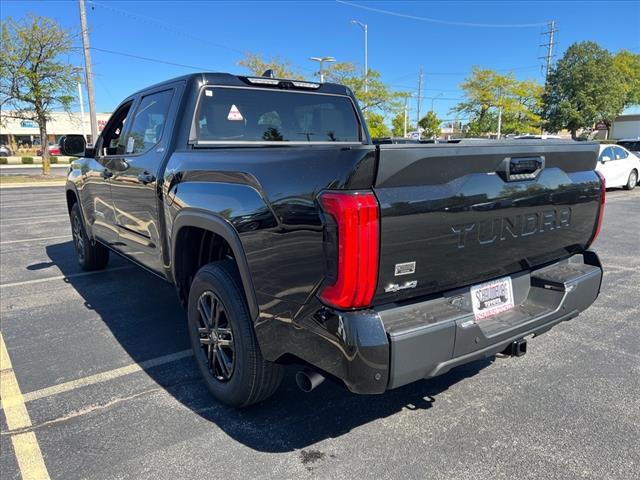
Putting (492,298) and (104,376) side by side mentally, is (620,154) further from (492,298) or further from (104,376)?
(104,376)

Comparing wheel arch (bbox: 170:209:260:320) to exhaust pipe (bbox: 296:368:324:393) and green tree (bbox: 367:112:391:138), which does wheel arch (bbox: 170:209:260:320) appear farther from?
green tree (bbox: 367:112:391:138)

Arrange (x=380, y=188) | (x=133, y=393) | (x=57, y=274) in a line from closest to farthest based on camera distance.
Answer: (x=380, y=188)
(x=133, y=393)
(x=57, y=274)

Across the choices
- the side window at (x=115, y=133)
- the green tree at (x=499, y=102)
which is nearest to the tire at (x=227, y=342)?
the side window at (x=115, y=133)

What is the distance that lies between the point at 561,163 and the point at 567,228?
40cm

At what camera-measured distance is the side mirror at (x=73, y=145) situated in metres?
5.09

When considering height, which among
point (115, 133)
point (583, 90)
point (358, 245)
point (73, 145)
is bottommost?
point (358, 245)

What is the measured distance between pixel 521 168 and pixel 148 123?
3000 mm

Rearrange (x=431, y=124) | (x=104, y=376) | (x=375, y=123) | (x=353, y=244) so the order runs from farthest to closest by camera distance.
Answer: (x=431, y=124), (x=375, y=123), (x=104, y=376), (x=353, y=244)

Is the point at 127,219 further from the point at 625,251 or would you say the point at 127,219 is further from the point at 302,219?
the point at 625,251

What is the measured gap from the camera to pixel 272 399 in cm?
302

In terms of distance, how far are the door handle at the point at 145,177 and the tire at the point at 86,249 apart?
2438 mm

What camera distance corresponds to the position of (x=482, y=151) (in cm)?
223

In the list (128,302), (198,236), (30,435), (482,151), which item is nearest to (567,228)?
(482,151)

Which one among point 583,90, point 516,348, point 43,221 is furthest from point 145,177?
point 583,90
